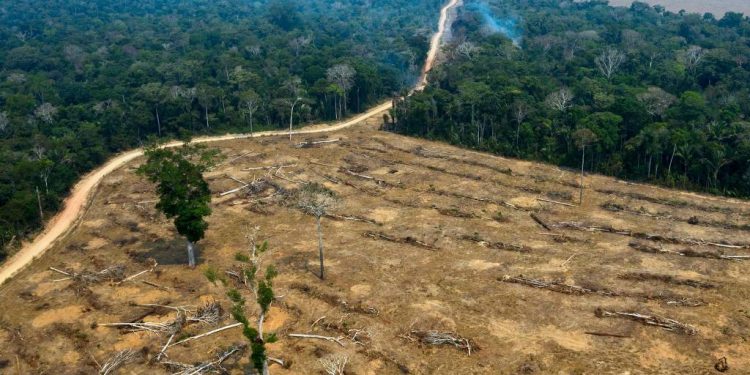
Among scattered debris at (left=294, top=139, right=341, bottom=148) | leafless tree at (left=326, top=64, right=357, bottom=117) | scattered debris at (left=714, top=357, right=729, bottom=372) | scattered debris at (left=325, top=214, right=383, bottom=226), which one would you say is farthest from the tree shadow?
leafless tree at (left=326, top=64, right=357, bottom=117)

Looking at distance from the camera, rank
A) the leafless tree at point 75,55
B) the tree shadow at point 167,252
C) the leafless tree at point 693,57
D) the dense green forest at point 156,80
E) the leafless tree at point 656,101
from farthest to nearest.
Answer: the leafless tree at point 75,55, the leafless tree at point 693,57, the leafless tree at point 656,101, the dense green forest at point 156,80, the tree shadow at point 167,252

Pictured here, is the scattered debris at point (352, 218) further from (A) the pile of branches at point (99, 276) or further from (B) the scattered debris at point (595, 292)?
(A) the pile of branches at point (99, 276)

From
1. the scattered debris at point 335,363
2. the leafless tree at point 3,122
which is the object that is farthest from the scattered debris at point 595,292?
the leafless tree at point 3,122

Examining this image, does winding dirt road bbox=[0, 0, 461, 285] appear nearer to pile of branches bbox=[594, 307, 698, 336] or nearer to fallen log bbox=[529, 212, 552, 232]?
fallen log bbox=[529, 212, 552, 232]

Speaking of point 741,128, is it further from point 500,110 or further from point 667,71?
point 667,71

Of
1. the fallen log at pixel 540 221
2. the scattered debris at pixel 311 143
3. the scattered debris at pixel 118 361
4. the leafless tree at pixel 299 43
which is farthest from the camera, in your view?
the leafless tree at pixel 299 43

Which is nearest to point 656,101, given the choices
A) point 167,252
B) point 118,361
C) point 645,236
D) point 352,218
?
point 645,236

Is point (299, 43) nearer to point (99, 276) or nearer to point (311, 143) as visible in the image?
point (311, 143)
